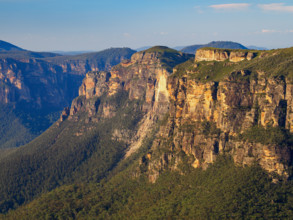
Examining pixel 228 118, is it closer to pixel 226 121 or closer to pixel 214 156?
pixel 226 121

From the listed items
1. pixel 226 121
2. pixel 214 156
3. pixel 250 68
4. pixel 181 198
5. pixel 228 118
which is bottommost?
pixel 181 198

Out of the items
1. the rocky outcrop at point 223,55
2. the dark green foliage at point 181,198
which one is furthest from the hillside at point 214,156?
the rocky outcrop at point 223,55

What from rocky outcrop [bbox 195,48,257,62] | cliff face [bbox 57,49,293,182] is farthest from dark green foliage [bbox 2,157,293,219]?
rocky outcrop [bbox 195,48,257,62]

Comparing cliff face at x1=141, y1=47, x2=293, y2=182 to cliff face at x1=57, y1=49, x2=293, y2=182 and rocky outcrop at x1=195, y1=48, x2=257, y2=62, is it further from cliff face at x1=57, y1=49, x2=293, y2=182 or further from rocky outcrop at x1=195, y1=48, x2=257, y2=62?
rocky outcrop at x1=195, y1=48, x2=257, y2=62

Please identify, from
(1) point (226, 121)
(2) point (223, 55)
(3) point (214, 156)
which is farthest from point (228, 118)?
(2) point (223, 55)

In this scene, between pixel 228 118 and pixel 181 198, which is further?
pixel 228 118

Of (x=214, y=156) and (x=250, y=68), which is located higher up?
→ (x=250, y=68)

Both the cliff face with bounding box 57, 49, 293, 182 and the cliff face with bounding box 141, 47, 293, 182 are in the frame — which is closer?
the cliff face with bounding box 57, 49, 293, 182

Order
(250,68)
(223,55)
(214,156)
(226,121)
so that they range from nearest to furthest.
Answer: (226,121) < (214,156) < (250,68) < (223,55)
